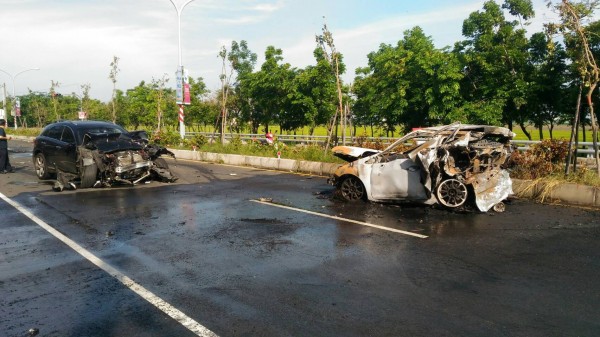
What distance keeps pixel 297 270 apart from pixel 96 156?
27.5 feet

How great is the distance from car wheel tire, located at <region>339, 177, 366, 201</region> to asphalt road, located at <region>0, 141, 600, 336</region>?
0.30 meters

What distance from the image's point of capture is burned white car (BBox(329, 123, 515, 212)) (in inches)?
332

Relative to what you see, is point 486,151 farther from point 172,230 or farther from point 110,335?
point 110,335

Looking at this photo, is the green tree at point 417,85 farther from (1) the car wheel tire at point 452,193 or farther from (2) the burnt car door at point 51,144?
(2) the burnt car door at point 51,144

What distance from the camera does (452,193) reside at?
8.52 metres

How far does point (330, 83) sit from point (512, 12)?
12.4 metres

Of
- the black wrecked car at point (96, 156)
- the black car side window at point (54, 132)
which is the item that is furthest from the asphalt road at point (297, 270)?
the black car side window at point (54, 132)

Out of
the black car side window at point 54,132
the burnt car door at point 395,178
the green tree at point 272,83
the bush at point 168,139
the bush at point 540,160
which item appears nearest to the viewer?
the burnt car door at point 395,178

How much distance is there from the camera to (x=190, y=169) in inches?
665

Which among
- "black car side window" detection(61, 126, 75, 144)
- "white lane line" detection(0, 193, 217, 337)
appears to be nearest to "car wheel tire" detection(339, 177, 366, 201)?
"white lane line" detection(0, 193, 217, 337)

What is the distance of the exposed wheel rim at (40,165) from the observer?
13832 millimetres

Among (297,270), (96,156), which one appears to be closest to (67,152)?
(96,156)

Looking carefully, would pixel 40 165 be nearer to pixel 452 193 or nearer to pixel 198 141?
pixel 198 141

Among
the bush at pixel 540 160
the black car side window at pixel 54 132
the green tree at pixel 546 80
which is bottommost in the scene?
the bush at pixel 540 160
